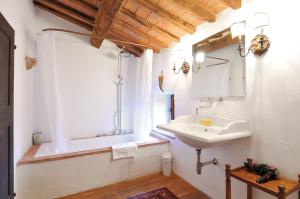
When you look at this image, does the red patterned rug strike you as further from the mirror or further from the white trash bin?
the mirror

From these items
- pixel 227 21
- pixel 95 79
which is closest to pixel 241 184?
pixel 227 21

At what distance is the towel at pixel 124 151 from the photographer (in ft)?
7.62

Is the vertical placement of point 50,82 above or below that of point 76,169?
above

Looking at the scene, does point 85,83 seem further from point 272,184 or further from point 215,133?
point 272,184

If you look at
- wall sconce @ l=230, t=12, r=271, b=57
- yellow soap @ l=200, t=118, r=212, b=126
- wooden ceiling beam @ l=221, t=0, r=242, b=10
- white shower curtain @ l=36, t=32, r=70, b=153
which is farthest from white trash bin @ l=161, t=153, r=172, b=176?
wooden ceiling beam @ l=221, t=0, r=242, b=10

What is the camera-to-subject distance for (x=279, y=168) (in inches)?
52.7

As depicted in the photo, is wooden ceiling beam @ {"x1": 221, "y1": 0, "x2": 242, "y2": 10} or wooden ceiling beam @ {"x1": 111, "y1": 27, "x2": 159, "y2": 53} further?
wooden ceiling beam @ {"x1": 111, "y1": 27, "x2": 159, "y2": 53}

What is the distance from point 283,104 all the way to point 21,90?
8.99 feet

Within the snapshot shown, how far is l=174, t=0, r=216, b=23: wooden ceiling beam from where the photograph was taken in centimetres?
177

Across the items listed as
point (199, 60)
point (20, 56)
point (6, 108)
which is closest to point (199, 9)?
point (199, 60)

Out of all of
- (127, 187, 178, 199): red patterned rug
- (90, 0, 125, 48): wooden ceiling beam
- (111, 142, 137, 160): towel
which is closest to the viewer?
(90, 0, 125, 48): wooden ceiling beam

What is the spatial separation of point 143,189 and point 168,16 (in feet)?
7.48

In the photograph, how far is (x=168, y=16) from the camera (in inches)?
80.2

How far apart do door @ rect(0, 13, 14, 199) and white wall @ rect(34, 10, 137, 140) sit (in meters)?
1.56
